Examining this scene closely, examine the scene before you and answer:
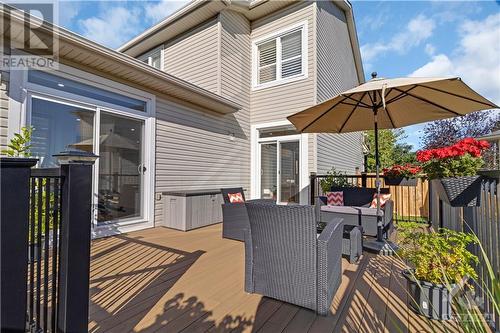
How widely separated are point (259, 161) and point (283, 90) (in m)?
2.23

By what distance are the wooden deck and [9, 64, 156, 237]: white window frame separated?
1.29 m

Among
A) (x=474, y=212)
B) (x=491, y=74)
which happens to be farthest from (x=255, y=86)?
(x=491, y=74)

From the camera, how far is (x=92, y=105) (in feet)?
14.1

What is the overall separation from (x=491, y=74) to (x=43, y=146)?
88.3ft

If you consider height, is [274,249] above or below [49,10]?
below

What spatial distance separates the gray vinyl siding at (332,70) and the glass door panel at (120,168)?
14.6ft

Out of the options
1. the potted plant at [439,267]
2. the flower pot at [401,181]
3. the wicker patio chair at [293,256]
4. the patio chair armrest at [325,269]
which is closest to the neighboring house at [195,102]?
the flower pot at [401,181]

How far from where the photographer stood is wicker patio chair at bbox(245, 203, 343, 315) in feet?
6.50

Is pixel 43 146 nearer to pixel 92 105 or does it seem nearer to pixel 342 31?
pixel 92 105

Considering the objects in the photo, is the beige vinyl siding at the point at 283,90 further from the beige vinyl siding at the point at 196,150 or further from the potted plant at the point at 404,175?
the potted plant at the point at 404,175

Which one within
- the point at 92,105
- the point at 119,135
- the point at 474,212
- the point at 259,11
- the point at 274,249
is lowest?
the point at 274,249

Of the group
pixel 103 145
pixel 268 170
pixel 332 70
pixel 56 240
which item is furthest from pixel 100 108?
pixel 332 70

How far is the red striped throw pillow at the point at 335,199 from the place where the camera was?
5.11 metres

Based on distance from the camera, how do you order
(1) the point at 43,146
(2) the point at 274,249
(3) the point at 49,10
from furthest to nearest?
(3) the point at 49,10, (1) the point at 43,146, (2) the point at 274,249
